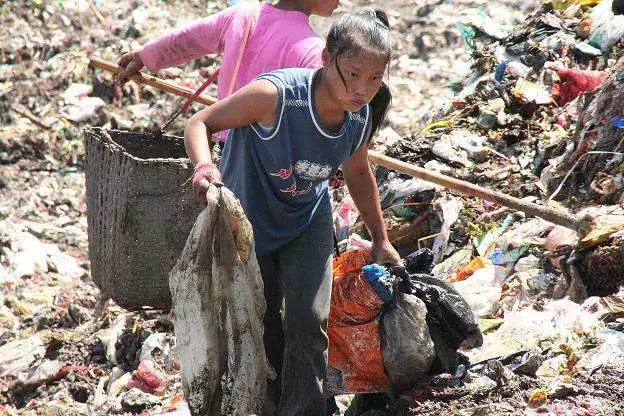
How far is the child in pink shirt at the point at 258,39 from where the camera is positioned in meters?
3.82

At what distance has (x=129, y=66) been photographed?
4402mm

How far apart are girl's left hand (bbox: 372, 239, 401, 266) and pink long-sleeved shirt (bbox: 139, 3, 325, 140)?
2.45ft

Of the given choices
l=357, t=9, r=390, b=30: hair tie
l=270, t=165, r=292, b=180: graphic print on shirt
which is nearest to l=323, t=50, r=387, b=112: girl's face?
l=357, t=9, r=390, b=30: hair tie

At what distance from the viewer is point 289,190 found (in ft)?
10.3

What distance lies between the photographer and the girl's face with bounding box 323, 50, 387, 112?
297cm

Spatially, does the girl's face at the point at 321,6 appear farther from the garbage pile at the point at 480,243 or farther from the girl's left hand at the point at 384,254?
the garbage pile at the point at 480,243

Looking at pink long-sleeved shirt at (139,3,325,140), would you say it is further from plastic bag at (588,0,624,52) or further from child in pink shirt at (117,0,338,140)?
plastic bag at (588,0,624,52)

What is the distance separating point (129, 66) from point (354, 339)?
5.63ft

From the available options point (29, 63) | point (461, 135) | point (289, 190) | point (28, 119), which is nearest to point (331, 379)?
point (289, 190)

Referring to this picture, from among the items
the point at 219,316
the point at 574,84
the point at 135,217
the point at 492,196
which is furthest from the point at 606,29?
the point at 219,316

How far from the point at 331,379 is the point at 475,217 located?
2043 millimetres

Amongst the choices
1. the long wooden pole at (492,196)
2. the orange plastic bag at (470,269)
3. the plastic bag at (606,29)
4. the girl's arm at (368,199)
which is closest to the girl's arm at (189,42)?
the long wooden pole at (492,196)

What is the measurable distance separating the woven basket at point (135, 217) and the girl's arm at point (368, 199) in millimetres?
910

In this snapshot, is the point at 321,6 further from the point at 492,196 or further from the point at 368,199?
the point at 492,196
